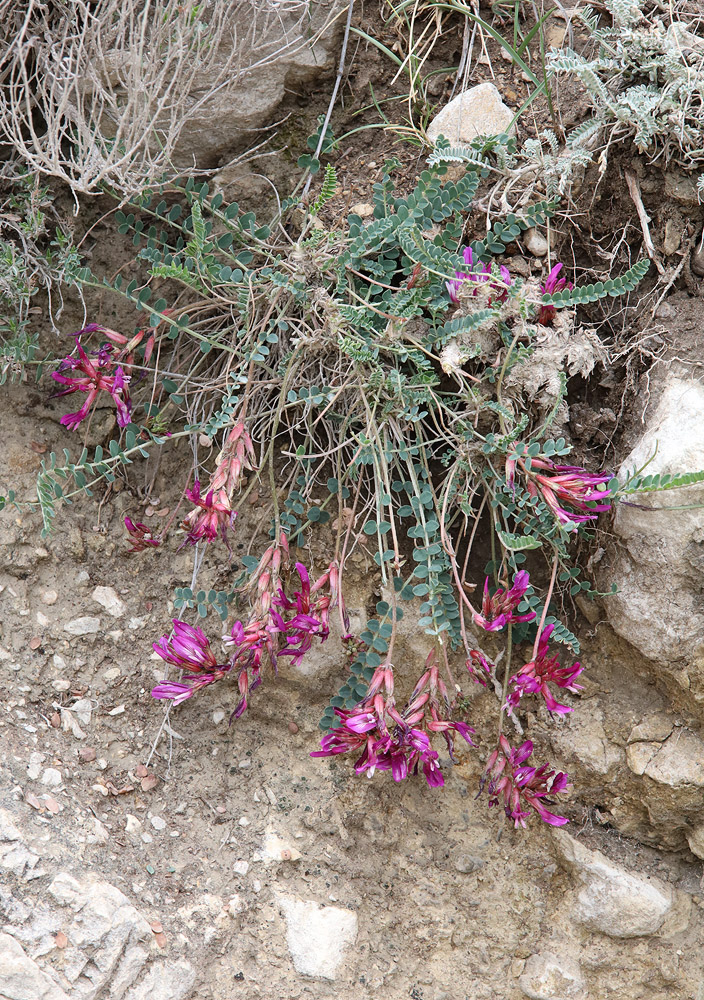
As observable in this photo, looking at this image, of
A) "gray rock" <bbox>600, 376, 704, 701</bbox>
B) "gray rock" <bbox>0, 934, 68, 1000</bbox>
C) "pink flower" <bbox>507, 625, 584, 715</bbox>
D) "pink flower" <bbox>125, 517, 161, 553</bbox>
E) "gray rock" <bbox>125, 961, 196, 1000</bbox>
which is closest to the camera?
"gray rock" <bbox>0, 934, 68, 1000</bbox>

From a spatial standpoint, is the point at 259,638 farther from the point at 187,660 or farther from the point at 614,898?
the point at 614,898

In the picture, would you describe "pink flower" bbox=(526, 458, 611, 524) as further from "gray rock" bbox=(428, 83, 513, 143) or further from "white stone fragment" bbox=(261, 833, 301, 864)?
"white stone fragment" bbox=(261, 833, 301, 864)

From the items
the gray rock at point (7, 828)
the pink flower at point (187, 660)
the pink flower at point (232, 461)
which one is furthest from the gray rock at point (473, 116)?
the gray rock at point (7, 828)

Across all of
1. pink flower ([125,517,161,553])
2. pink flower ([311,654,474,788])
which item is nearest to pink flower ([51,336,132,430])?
pink flower ([125,517,161,553])

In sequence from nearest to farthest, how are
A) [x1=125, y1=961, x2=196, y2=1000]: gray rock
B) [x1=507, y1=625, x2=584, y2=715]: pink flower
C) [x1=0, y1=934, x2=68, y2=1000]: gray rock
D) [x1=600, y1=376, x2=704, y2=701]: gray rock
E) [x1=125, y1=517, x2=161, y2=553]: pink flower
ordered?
[x1=0, y1=934, x2=68, y2=1000]: gray rock
[x1=125, y1=961, x2=196, y2=1000]: gray rock
[x1=507, y1=625, x2=584, y2=715]: pink flower
[x1=600, y1=376, x2=704, y2=701]: gray rock
[x1=125, y1=517, x2=161, y2=553]: pink flower

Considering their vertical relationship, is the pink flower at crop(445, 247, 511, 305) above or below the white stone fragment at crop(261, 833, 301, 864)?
above

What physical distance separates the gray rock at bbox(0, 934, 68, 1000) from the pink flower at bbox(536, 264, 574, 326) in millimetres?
1914

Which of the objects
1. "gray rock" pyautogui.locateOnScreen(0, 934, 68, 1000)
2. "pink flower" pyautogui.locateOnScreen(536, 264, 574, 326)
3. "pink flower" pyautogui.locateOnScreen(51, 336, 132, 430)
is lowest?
"gray rock" pyautogui.locateOnScreen(0, 934, 68, 1000)

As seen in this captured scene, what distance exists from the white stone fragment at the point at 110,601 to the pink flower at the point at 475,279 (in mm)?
1248

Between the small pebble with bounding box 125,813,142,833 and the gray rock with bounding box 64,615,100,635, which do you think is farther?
the gray rock with bounding box 64,615,100,635

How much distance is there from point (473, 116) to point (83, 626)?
1.79 m

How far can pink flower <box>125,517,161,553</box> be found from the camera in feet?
7.58

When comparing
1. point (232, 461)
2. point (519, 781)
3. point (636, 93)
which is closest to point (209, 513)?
point (232, 461)

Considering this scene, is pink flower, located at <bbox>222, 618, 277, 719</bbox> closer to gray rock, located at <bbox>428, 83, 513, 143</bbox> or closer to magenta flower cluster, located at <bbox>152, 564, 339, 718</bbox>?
magenta flower cluster, located at <bbox>152, 564, 339, 718</bbox>
